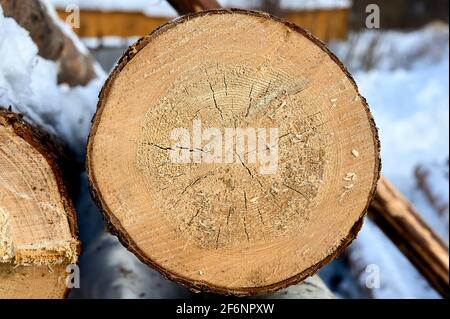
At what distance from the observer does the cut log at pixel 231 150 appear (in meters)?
1.46

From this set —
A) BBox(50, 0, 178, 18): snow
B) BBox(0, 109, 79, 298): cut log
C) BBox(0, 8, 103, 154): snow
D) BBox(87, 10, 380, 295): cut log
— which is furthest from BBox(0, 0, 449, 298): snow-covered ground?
BBox(50, 0, 178, 18): snow

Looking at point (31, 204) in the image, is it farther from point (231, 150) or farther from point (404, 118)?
point (404, 118)

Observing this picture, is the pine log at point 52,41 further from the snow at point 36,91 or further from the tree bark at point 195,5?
the tree bark at point 195,5

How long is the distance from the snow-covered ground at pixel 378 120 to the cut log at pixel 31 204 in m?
0.22

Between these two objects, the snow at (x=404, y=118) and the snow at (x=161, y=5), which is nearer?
the snow at (x=404, y=118)

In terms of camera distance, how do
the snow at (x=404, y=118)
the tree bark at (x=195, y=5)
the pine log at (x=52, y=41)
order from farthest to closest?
the snow at (x=404, y=118) → the tree bark at (x=195, y=5) → the pine log at (x=52, y=41)

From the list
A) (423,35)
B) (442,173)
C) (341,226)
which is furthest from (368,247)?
(423,35)

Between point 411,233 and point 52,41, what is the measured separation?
1546mm

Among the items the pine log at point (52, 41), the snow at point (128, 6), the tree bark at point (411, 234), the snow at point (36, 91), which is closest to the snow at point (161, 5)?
the snow at point (128, 6)

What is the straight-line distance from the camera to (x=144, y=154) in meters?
1.47

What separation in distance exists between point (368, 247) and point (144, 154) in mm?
1977

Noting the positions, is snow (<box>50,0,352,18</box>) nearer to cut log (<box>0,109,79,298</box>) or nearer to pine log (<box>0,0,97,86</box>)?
pine log (<box>0,0,97,86</box>)

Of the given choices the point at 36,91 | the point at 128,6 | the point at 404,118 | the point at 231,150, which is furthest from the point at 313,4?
the point at 231,150

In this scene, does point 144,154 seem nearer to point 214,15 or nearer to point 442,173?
point 214,15
